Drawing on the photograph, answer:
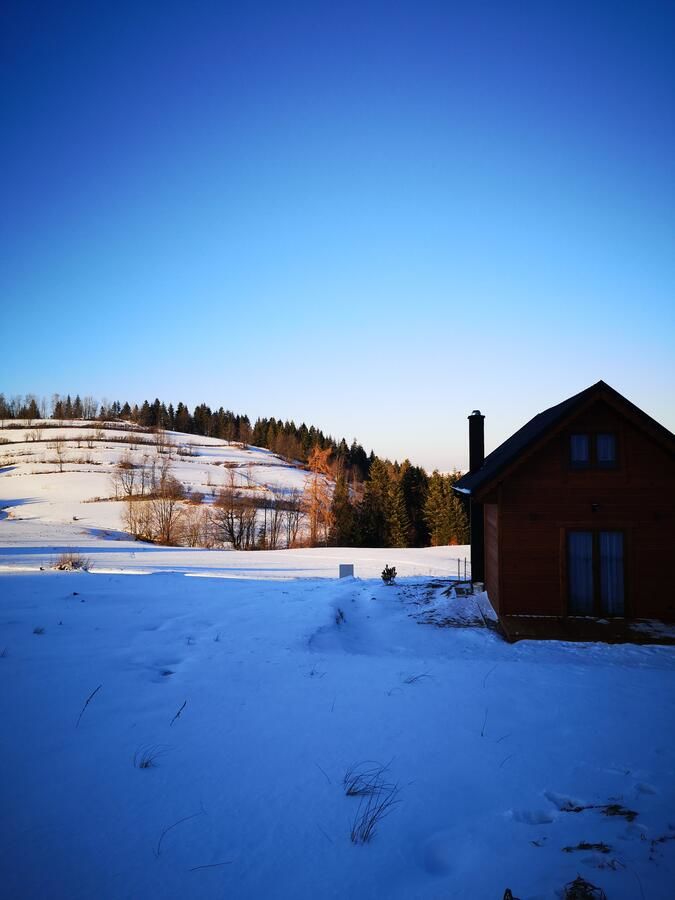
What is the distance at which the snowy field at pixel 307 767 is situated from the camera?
301 cm

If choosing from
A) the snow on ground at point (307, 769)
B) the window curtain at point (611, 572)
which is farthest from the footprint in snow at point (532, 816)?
the window curtain at point (611, 572)

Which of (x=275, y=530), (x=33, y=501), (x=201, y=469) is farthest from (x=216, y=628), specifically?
(x=201, y=469)

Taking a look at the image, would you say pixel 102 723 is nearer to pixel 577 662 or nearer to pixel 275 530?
pixel 577 662

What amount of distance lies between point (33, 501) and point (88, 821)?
64.7 metres

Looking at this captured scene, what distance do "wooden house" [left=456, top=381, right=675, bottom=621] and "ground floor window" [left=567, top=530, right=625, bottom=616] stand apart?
0.08ft

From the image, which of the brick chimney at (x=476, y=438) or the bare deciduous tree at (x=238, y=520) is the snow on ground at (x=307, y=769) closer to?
the brick chimney at (x=476, y=438)

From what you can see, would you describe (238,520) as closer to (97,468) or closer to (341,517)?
(341,517)

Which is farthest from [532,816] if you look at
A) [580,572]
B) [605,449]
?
[605,449]

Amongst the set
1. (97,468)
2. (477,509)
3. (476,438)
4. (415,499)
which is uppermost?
(97,468)

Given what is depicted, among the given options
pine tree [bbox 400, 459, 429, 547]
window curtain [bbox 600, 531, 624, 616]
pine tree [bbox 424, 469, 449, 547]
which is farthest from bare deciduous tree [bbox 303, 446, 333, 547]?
window curtain [bbox 600, 531, 624, 616]

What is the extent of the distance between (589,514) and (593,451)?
5.95 ft

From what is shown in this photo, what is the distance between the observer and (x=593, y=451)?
12523 millimetres

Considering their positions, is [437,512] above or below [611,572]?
above

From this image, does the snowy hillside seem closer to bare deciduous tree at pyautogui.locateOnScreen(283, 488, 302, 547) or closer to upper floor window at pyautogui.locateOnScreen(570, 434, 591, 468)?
bare deciduous tree at pyautogui.locateOnScreen(283, 488, 302, 547)
